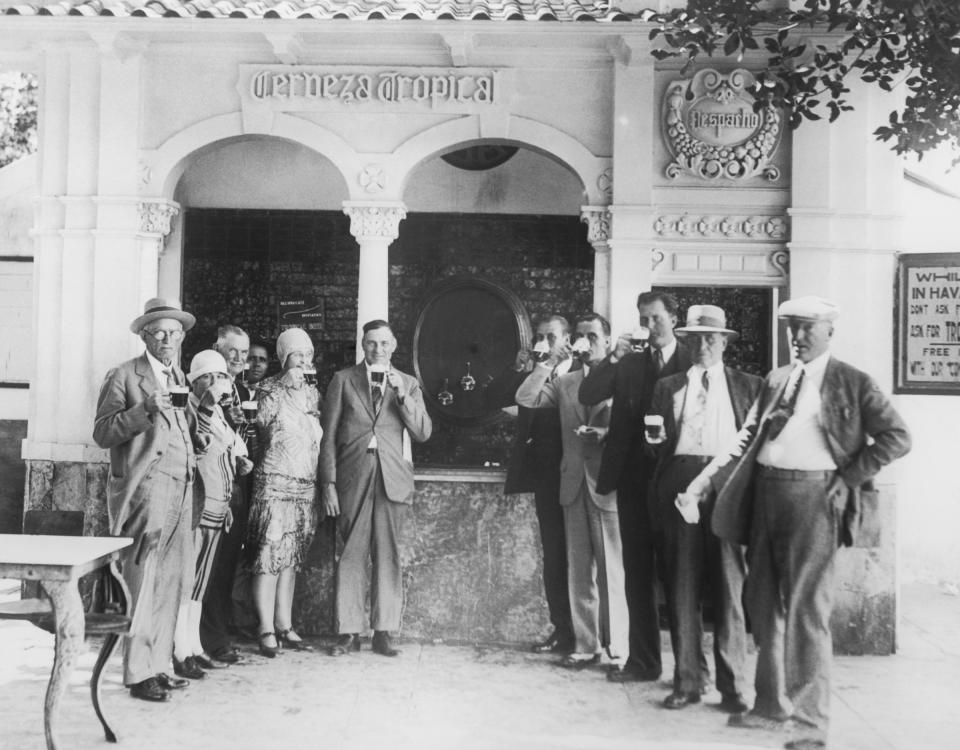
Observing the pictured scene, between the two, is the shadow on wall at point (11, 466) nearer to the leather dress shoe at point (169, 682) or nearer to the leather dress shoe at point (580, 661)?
the leather dress shoe at point (169, 682)

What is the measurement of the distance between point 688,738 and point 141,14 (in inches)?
229

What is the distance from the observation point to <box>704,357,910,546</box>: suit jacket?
5.11 m

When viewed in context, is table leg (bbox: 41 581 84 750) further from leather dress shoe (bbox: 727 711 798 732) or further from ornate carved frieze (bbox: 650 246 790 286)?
ornate carved frieze (bbox: 650 246 790 286)

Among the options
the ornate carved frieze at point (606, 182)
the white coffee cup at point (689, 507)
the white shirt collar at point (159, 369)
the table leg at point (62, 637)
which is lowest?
the table leg at point (62, 637)

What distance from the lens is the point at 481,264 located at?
9.81 metres

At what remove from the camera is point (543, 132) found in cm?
755

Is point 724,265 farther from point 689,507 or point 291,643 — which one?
point 291,643

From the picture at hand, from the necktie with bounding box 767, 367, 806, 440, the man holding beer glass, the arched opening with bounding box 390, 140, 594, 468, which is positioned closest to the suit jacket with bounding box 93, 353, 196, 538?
the man holding beer glass

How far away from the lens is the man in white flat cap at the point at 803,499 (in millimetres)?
5145

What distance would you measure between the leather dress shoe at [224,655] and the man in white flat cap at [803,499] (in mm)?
3039

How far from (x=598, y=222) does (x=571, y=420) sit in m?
1.59

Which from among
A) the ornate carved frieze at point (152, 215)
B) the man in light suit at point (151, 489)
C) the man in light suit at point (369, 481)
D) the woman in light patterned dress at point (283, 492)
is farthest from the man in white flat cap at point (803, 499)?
the ornate carved frieze at point (152, 215)

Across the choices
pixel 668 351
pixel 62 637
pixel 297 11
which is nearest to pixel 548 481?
pixel 668 351

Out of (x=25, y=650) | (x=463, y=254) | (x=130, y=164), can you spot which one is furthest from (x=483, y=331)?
(x=25, y=650)
